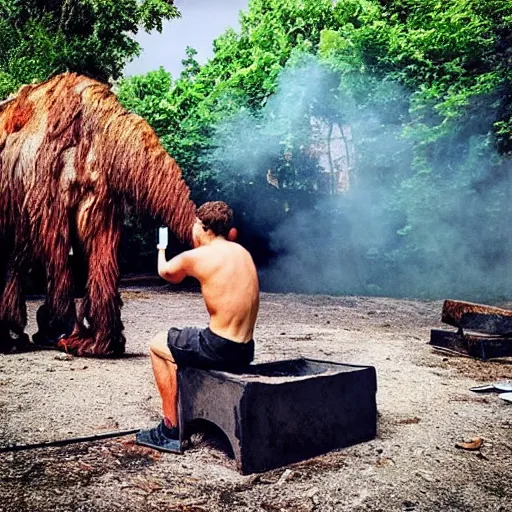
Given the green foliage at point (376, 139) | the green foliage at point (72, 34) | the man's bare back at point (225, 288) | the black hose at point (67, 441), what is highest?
the green foliage at point (72, 34)

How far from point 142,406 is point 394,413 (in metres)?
1.78

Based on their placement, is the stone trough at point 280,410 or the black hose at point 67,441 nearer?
the stone trough at point 280,410

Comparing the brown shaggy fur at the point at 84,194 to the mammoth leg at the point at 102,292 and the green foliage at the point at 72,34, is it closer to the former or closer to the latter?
the mammoth leg at the point at 102,292

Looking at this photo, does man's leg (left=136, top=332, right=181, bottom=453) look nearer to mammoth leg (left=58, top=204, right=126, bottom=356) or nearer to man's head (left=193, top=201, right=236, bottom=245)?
man's head (left=193, top=201, right=236, bottom=245)

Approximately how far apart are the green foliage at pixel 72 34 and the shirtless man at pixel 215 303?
13.0 meters

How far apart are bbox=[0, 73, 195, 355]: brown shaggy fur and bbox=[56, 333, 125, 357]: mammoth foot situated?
10mm

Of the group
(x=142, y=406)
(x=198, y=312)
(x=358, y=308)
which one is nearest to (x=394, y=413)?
(x=142, y=406)

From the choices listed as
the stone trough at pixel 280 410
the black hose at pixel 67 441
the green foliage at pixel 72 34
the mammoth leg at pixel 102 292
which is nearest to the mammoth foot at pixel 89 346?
the mammoth leg at pixel 102 292

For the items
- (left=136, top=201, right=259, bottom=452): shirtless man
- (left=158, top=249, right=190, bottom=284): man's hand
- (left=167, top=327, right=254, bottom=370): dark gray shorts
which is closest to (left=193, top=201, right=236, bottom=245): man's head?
(left=136, top=201, right=259, bottom=452): shirtless man

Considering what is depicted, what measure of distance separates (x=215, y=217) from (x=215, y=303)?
1.56 ft

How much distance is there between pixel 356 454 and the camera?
3.29 metres

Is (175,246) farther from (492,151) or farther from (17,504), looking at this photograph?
(17,504)

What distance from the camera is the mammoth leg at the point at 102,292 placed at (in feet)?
19.3

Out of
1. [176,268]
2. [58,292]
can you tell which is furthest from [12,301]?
[176,268]
